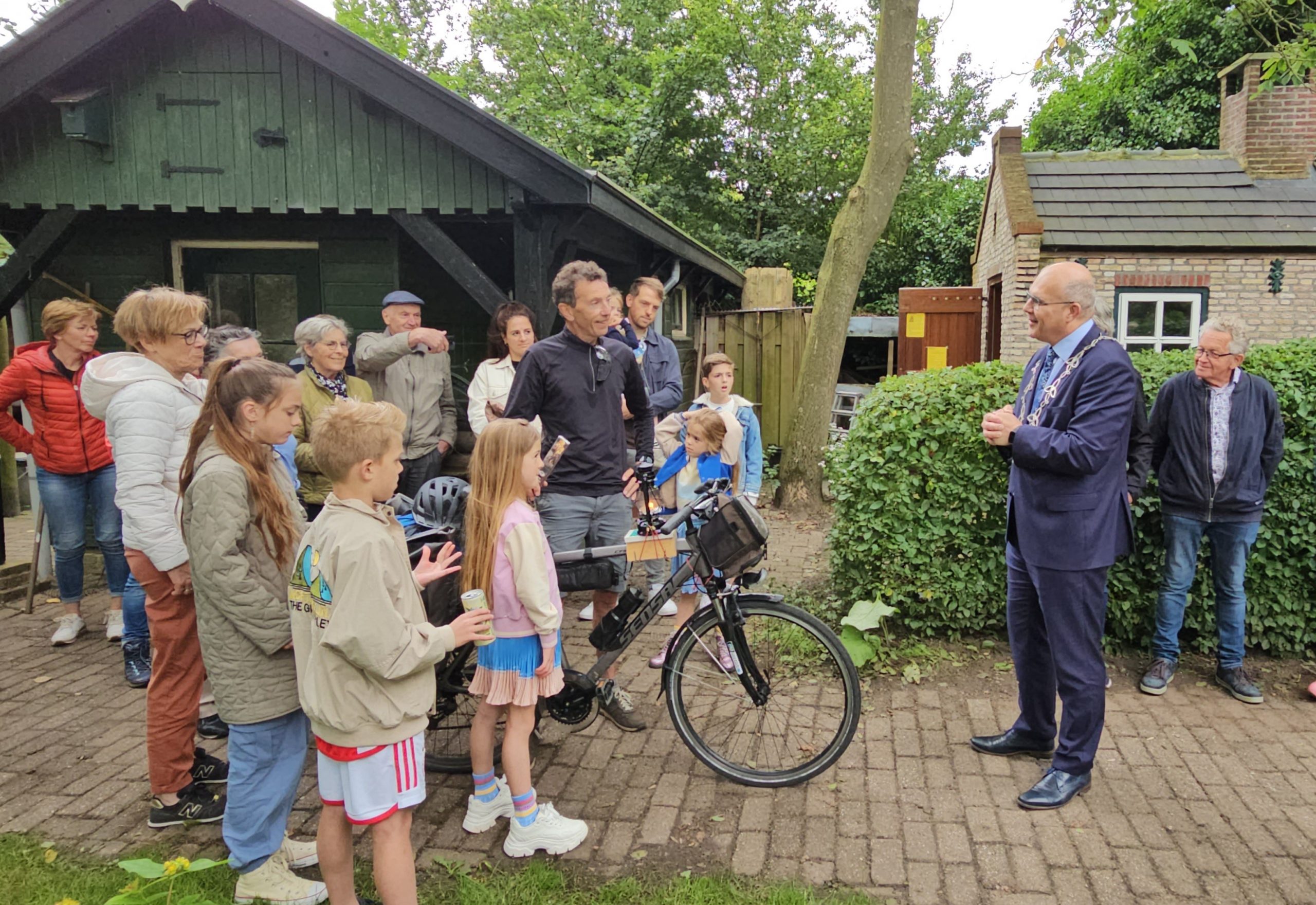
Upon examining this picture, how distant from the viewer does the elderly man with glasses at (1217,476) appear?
13.7ft

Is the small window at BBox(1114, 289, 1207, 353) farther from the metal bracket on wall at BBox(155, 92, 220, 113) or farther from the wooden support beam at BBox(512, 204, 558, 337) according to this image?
the metal bracket on wall at BBox(155, 92, 220, 113)

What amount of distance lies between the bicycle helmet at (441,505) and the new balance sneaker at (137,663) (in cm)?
231

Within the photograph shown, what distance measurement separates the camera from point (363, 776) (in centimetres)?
237

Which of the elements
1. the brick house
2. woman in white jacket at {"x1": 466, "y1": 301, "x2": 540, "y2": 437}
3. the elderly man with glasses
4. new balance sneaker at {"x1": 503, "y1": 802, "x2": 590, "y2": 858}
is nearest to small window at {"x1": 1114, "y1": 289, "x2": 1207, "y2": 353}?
the brick house

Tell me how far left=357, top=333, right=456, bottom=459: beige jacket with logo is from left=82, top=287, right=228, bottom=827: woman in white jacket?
6.62 ft

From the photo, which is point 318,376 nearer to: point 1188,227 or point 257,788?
point 257,788

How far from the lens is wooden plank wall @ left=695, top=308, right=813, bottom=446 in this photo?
1288cm

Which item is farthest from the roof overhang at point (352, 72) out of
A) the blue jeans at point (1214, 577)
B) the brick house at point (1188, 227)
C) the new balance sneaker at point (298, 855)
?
the brick house at point (1188, 227)

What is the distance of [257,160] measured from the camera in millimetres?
6508

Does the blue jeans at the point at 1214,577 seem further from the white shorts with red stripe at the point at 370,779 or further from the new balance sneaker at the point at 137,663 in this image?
the new balance sneaker at the point at 137,663

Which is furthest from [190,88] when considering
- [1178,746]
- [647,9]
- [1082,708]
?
[647,9]

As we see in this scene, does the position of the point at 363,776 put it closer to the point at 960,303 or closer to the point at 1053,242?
the point at 1053,242

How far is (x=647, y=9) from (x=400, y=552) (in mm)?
26588

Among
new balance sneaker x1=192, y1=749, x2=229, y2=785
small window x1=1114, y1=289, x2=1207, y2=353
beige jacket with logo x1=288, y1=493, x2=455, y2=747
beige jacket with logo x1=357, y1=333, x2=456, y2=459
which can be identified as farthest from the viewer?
small window x1=1114, y1=289, x2=1207, y2=353
